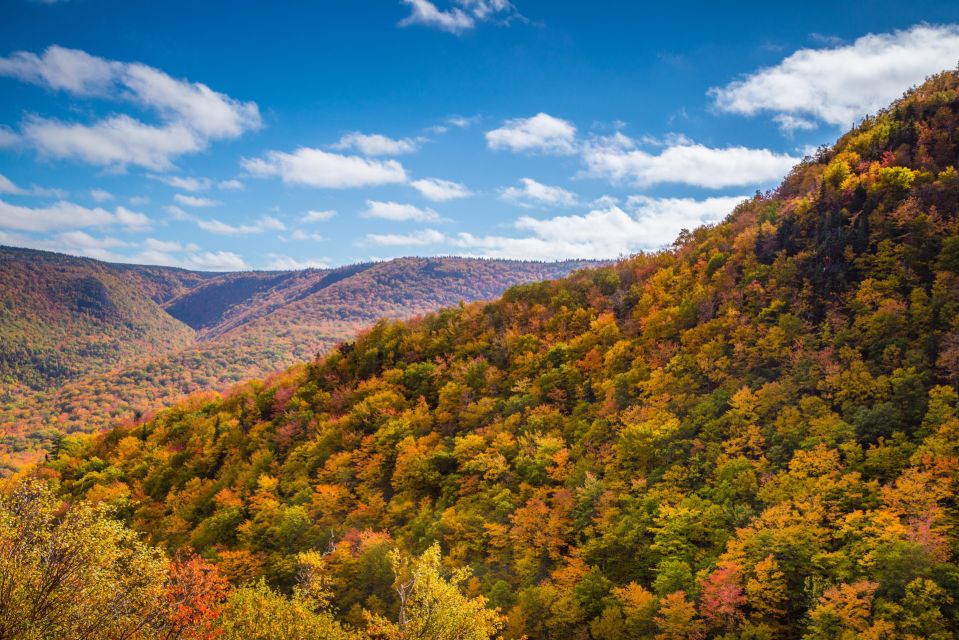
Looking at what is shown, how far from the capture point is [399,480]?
5062 centimetres

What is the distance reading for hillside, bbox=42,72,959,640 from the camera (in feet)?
88.0

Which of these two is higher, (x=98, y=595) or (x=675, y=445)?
(x=98, y=595)

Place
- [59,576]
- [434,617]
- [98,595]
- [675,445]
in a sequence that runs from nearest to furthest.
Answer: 1. [59,576]
2. [98,595]
3. [434,617]
4. [675,445]

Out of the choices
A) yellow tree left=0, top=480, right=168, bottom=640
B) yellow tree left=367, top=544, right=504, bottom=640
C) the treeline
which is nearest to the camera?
yellow tree left=0, top=480, right=168, bottom=640

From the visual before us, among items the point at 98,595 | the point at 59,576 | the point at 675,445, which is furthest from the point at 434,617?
the point at 675,445

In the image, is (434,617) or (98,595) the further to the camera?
(434,617)

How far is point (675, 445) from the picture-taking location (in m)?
38.5

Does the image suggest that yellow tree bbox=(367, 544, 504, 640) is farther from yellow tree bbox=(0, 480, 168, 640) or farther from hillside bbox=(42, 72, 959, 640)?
yellow tree bbox=(0, 480, 168, 640)

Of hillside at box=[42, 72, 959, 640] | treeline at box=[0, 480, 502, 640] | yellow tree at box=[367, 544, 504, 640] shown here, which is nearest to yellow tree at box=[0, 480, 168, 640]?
treeline at box=[0, 480, 502, 640]

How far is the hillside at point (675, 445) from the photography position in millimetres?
26812

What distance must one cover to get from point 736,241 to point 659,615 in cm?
4176

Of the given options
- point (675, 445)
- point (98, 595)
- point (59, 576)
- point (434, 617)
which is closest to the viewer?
point (59, 576)

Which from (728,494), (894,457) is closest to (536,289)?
(728,494)

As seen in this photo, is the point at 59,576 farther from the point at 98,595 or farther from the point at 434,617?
the point at 434,617
